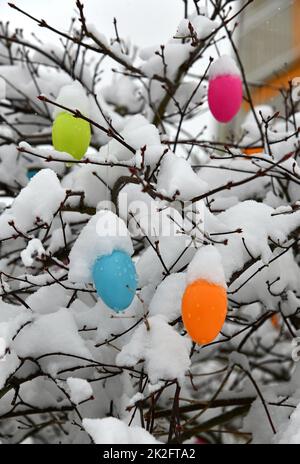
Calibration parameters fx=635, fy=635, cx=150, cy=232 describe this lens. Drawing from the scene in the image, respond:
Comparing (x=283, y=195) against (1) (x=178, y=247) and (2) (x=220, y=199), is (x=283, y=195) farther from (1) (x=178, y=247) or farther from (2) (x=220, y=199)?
(1) (x=178, y=247)

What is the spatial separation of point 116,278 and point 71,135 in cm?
74

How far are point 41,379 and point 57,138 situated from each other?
1002mm

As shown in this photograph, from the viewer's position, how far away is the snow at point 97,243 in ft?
6.63

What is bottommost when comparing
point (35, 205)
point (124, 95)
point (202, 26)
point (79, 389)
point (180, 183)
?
point (79, 389)

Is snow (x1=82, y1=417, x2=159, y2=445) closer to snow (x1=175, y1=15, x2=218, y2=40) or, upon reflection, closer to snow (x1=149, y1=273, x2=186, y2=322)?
snow (x1=149, y1=273, x2=186, y2=322)

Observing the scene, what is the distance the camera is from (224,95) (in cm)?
283

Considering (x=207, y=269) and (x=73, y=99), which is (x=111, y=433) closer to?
(x=207, y=269)

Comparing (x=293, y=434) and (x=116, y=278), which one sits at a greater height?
(x=116, y=278)

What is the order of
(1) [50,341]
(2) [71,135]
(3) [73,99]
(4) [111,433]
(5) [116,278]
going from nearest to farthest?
(4) [111,433] → (5) [116,278] → (1) [50,341] → (2) [71,135] → (3) [73,99]

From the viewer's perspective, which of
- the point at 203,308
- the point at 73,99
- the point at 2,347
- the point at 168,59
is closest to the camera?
the point at 203,308

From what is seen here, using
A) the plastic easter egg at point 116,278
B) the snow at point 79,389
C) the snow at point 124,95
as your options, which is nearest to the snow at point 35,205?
the plastic easter egg at point 116,278

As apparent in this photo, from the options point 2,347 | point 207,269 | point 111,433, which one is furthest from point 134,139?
point 111,433

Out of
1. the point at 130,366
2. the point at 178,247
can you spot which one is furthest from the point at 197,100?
the point at 130,366

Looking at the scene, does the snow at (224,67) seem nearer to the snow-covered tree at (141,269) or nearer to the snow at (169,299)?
the snow-covered tree at (141,269)
